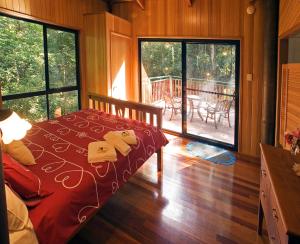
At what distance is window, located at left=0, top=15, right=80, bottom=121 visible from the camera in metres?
3.47

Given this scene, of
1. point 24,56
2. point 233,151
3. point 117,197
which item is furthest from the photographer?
point 233,151

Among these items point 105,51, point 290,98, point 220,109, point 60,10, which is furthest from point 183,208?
point 60,10

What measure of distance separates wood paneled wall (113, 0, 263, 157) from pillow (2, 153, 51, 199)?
10.3 feet

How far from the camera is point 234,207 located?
2656 mm

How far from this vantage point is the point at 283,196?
4.60 ft

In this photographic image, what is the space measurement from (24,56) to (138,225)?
2.83 meters

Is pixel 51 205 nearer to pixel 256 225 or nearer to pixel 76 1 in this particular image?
pixel 256 225

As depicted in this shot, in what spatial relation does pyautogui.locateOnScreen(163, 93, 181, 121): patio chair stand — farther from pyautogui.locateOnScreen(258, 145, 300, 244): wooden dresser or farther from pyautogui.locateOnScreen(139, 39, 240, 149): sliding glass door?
pyautogui.locateOnScreen(258, 145, 300, 244): wooden dresser

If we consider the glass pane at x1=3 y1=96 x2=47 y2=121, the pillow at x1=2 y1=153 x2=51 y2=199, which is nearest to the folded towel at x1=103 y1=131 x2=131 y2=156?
the pillow at x1=2 y1=153 x2=51 y2=199

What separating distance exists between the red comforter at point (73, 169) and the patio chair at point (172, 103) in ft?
5.94

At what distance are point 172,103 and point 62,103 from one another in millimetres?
2051

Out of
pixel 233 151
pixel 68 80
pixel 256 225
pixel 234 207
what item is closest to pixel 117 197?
pixel 234 207

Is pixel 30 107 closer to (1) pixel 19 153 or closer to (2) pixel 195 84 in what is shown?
(1) pixel 19 153

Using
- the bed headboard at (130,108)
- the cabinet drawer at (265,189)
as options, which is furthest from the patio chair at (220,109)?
the cabinet drawer at (265,189)
